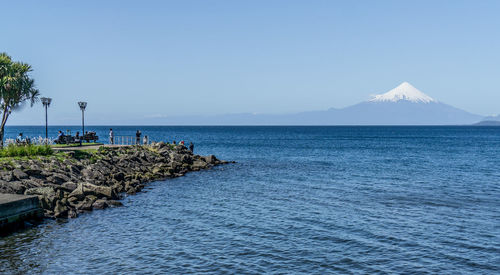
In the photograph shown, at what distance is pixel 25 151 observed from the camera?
117 feet

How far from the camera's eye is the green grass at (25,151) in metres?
34.6

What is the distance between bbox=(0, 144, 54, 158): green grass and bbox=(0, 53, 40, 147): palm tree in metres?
7.12

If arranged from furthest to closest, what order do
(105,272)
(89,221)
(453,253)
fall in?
(89,221) → (453,253) → (105,272)

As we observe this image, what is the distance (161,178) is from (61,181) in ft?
43.0

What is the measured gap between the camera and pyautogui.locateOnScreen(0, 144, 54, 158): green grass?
34.6 metres

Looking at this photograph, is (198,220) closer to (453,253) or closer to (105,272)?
(105,272)

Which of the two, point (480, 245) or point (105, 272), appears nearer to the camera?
point (105, 272)

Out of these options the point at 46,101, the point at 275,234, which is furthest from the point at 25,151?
the point at 275,234

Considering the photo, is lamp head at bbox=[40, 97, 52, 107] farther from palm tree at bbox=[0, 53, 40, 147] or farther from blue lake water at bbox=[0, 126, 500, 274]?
blue lake water at bbox=[0, 126, 500, 274]

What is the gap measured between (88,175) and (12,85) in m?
15.7

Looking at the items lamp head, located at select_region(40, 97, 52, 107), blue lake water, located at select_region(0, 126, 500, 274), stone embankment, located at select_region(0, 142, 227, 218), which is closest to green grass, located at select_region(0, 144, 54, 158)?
stone embankment, located at select_region(0, 142, 227, 218)

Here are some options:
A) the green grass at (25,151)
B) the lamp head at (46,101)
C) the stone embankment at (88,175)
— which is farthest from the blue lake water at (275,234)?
the lamp head at (46,101)

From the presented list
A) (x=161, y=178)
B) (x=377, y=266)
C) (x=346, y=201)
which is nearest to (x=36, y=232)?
(x=377, y=266)

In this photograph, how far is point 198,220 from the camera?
23.9m
